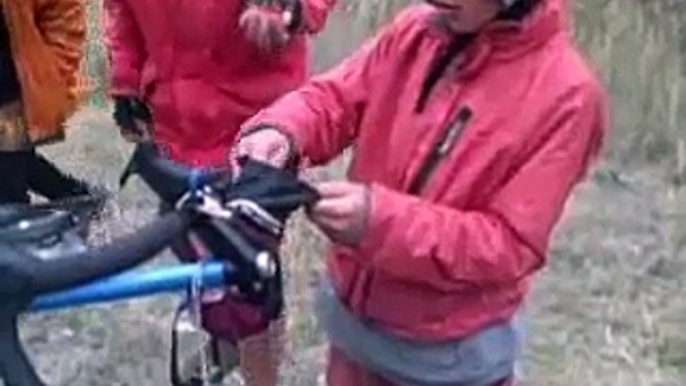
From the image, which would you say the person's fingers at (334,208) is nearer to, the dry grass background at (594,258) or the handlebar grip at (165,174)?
the handlebar grip at (165,174)

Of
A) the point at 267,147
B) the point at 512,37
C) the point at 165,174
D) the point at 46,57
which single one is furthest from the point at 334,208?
the point at 46,57

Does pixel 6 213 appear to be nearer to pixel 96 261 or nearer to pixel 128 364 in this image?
pixel 96 261

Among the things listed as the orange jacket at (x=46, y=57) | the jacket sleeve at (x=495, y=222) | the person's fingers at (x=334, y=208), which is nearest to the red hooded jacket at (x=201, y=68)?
the orange jacket at (x=46, y=57)

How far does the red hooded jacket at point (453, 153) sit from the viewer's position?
319cm

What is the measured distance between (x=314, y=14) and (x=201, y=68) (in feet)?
0.91

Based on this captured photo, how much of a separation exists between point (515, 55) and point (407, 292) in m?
0.45

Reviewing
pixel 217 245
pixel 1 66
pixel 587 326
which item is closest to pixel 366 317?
pixel 217 245

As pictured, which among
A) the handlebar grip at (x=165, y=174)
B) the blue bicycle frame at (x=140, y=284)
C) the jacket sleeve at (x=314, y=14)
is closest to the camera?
the blue bicycle frame at (x=140, y=284)

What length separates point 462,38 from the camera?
3.38 meters

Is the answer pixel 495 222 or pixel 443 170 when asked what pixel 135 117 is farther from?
pixel 495 222

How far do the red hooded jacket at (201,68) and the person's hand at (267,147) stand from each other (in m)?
0.97

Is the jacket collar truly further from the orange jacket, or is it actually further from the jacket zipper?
the orange jacket

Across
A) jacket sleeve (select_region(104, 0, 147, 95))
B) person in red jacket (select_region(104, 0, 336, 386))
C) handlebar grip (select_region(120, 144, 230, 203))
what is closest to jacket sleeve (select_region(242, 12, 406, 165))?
handlebar grip (select_region(120, 144, 230, 203))

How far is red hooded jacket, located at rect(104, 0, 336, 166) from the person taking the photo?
4367mm
